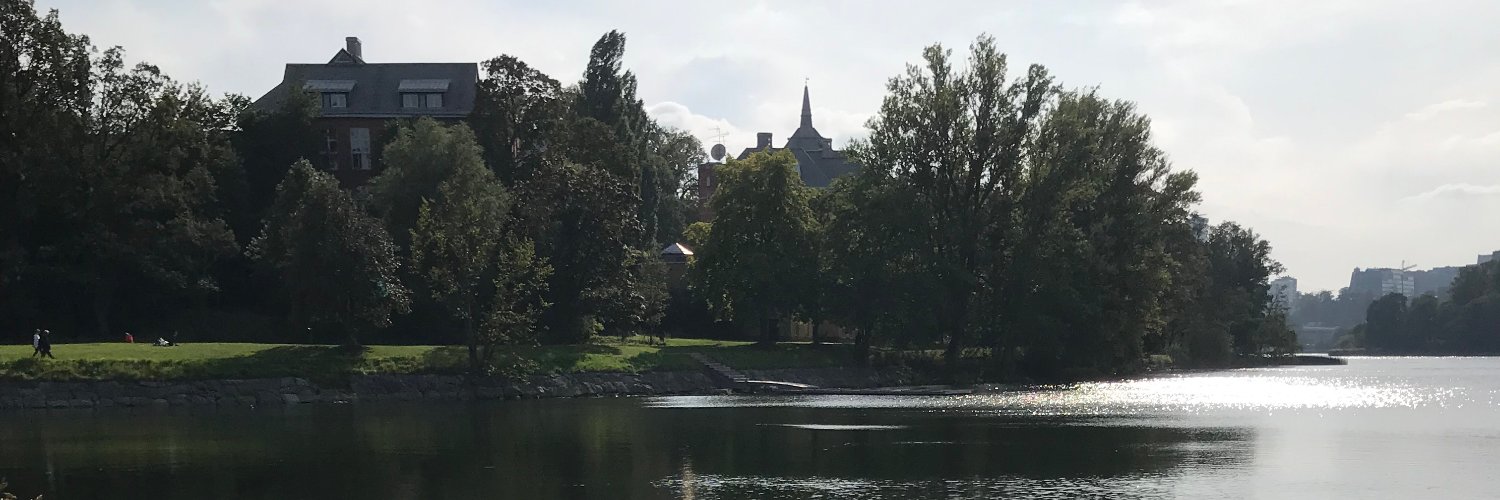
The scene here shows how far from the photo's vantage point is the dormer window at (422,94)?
381 ft

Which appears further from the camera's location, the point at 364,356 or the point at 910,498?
the point at 364,356

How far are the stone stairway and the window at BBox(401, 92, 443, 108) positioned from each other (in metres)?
39.6

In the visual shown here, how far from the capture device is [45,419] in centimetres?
5947

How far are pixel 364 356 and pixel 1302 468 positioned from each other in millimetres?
49139

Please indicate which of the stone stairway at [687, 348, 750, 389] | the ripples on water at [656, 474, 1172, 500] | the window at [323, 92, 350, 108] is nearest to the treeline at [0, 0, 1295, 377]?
the stone stairway at [687, 348, 750, 389]

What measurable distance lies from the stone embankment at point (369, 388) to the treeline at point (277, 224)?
3.37 metres

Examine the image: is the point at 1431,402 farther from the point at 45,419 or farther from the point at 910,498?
the point at 45,419

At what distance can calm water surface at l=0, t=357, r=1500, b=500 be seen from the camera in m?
37.6

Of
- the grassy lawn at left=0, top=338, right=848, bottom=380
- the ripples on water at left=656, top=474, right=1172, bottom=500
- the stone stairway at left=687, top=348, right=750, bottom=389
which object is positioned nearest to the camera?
the ripples on water at left=656, top=474, right=1172, bottom=500

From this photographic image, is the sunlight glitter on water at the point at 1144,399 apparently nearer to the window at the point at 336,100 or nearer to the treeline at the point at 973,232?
the treeline at the point at 973,232

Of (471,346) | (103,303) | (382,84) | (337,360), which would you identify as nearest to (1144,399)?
(471,346)

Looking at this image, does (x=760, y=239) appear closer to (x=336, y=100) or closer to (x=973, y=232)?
(x=973, y=232)

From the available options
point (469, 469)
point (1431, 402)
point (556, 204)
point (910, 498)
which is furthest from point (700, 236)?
point (910, 498)

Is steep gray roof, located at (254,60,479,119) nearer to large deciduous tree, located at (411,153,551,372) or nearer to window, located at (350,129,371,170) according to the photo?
window, located at (350,129,371,170)
